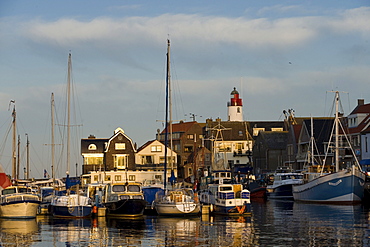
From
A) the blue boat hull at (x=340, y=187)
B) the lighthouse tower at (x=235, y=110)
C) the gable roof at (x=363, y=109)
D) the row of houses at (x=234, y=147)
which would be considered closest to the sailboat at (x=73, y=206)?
the blue boat hull at (x=340, y=187)

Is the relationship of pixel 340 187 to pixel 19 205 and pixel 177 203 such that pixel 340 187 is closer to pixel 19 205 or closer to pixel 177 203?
pixel 177 203

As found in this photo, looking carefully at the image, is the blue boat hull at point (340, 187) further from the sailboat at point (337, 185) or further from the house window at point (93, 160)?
the house window at point (93, 160)

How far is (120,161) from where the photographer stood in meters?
113

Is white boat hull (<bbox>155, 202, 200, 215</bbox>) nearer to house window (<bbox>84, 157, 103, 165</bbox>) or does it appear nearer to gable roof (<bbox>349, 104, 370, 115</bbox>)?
gable roof (<bbox>349, 104, 370, 115</bbox>)

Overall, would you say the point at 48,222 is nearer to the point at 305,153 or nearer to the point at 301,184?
the point at 301,184

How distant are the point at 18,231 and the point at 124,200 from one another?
32.8 feet

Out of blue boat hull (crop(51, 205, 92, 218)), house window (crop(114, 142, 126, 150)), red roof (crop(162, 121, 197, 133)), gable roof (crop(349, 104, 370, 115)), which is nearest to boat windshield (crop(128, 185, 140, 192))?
blue boat hull (crop(51, 205, 92, 218))

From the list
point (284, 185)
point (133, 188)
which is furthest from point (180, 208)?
point (284, 185)

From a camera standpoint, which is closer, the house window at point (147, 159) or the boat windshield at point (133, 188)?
the boat windshield at point (133, 188)

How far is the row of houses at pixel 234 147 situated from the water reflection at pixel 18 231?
36325mm

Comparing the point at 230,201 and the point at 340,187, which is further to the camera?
the point at 340,187

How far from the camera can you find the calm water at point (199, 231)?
36.8 meters

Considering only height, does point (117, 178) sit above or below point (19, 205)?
above

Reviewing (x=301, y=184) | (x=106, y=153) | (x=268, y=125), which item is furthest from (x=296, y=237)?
(x=268, y=125)
